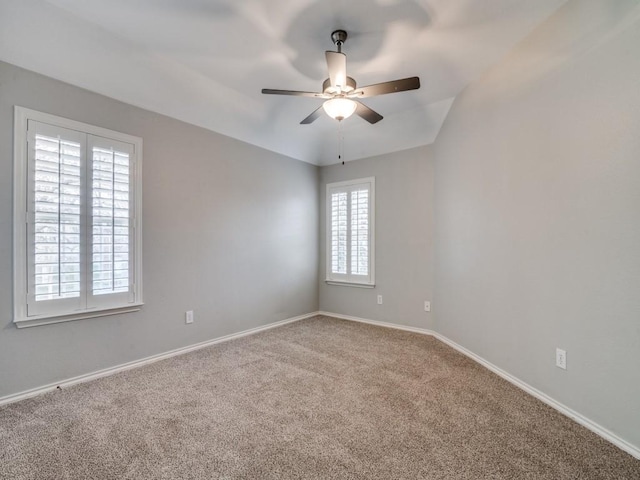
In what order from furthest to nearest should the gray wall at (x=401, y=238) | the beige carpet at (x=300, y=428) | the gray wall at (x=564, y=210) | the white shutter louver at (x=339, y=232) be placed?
1. the white shutter louver at (x=339, y=232)
2. the gray wall at (x=401, y=238)
3. the gray wall at (x=564, y=210)
4. the beige carpet at (x=300, y=428)

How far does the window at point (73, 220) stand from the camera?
2299mm

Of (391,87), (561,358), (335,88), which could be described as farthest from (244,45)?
(561,358)

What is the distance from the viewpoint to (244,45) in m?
2.50

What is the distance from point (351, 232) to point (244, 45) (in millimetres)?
2850

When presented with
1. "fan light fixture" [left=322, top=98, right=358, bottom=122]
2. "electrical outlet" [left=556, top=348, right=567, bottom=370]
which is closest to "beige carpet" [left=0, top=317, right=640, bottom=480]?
"electrical outlet" [left=556, top=348, right=567, bottom=370]

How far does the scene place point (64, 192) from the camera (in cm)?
247

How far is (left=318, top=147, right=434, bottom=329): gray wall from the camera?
13.3 ft

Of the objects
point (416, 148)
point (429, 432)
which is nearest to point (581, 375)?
point (429, 432)

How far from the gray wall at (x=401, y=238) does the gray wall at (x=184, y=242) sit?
1066 mm

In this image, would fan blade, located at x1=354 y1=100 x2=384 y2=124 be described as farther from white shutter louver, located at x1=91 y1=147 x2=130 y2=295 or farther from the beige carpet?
the beige carpet

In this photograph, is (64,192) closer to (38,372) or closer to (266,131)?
(38,372)

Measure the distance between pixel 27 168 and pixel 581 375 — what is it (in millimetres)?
4115

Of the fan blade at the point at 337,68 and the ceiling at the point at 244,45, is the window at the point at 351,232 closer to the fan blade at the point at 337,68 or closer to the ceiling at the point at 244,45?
the ceiling at the point at 244,45

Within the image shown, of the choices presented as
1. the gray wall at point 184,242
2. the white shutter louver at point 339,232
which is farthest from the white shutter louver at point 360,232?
the gray wall at point 184,242
